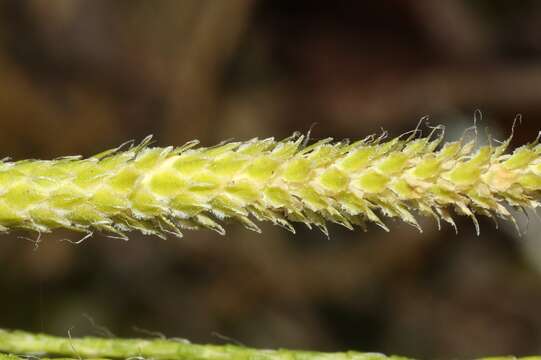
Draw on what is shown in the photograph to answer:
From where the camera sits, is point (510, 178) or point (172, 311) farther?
point (172, 311)

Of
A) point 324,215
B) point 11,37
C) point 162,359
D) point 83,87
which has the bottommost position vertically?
point 162,359

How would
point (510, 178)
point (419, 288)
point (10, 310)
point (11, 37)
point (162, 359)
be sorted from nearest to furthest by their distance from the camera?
point (510, 178) < point (162, 359) < point (10, 310) < point (11, 37) < point (419, 288)

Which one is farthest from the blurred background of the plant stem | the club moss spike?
the club moss spike

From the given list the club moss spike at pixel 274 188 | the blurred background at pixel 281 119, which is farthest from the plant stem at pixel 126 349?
the blurred background at pixel 281 119

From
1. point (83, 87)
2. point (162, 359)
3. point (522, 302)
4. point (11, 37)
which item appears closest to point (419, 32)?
point (522, 302)

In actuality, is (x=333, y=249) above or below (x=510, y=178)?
above

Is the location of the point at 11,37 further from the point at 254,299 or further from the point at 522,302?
the point at 522,302

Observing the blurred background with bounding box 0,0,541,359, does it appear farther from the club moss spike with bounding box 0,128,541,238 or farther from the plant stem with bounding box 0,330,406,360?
the club moss spike with bounding box 0,128,541,238
